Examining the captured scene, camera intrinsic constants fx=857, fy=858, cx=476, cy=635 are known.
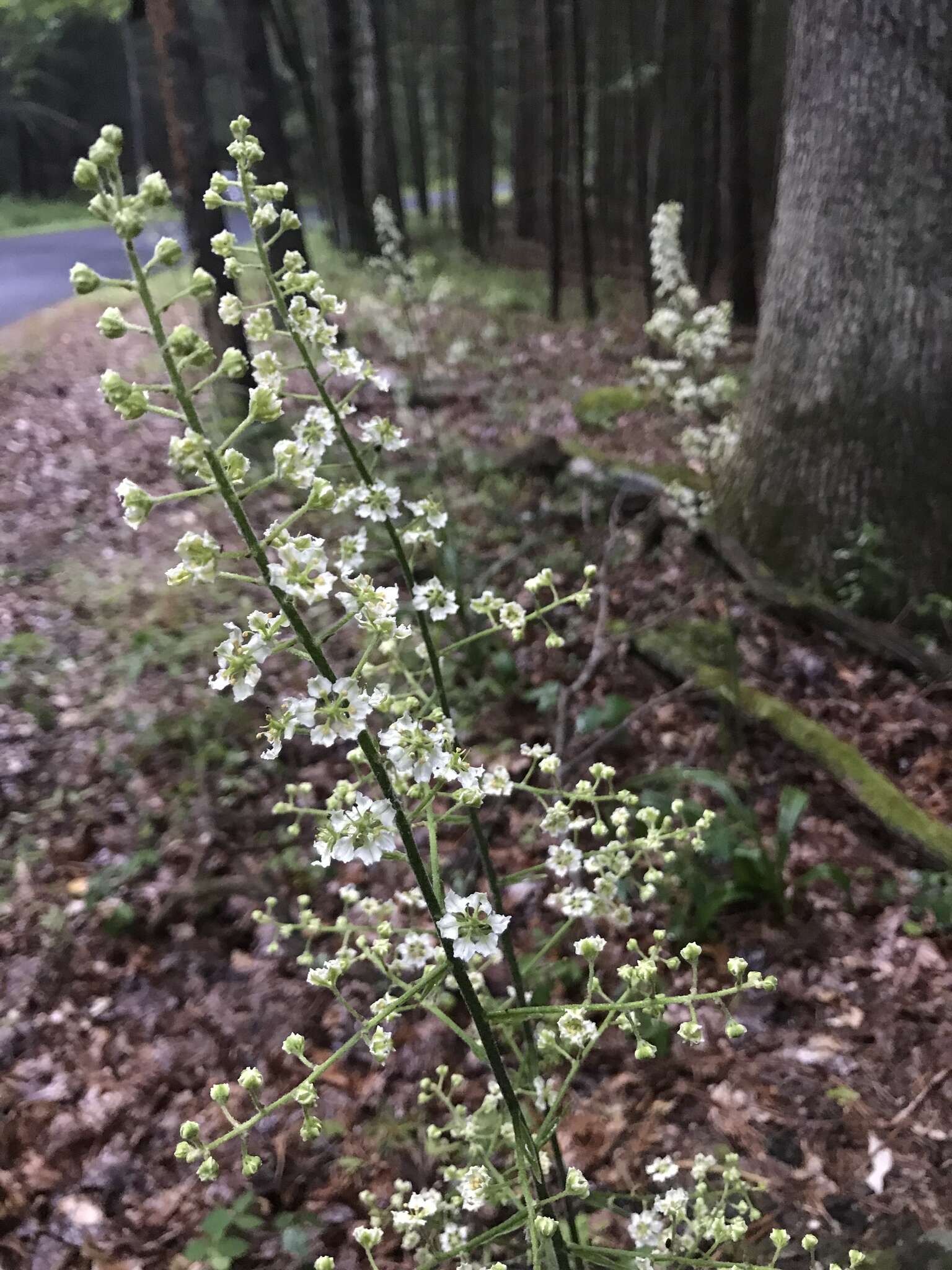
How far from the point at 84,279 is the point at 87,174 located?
12 cm

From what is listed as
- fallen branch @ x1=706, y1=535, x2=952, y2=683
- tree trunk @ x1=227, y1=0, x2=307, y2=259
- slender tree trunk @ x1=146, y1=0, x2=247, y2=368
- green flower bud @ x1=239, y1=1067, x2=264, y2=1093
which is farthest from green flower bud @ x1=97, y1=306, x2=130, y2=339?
tree trunk @ x1=227, y1=0, x2=307, y2=259

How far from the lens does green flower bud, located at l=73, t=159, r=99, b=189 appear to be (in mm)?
993

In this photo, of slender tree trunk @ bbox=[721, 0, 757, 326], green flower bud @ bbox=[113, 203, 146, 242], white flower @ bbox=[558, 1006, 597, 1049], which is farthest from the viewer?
slender tree trunk @ bbox=[721, 0, 757, 326]

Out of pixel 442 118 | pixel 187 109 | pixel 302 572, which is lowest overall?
pixel 302 572

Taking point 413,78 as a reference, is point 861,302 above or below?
below

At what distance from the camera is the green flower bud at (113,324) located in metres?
1.05

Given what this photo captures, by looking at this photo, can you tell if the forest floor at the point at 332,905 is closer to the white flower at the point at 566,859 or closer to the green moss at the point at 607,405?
the white flower at the point at 566,859

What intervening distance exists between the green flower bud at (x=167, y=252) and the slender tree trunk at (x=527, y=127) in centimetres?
1560

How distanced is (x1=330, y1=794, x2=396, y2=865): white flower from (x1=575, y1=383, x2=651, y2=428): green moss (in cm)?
616

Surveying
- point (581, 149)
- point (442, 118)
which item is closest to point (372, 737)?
point (581, 149)

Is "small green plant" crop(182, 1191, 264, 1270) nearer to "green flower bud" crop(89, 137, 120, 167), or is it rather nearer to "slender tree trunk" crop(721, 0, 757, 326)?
"green flower bud" crop(89, 137, 120, 167)

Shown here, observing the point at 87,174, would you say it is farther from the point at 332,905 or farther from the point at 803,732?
the point at 803,732

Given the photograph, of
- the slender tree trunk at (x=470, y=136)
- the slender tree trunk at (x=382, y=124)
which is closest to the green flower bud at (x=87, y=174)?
the slender tree trunk at (x=382, y=124)

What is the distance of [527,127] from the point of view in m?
17.2
